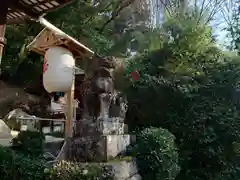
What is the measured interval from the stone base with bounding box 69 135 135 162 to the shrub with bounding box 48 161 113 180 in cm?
45

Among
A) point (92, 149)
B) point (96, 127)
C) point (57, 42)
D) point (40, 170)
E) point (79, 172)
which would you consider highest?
point (57, 42)

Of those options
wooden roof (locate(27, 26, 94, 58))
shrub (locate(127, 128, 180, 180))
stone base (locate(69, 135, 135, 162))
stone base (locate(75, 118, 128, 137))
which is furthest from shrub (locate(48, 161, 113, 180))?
wooden roof (locate(27, 26, 94, 58))

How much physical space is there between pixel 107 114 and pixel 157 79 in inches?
127

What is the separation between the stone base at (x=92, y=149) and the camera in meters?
5.28

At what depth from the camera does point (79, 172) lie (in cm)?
467

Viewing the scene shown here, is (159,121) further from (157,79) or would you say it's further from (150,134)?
(150,134)

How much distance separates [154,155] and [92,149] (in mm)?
1629

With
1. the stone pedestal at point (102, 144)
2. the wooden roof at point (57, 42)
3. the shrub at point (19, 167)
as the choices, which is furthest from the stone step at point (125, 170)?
the wooden roof at point (57, 42)

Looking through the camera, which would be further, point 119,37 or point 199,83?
point 119,37

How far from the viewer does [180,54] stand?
361 inches

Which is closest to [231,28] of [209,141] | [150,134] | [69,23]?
[209,141]

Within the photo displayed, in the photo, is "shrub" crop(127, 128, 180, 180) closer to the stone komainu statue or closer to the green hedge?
the stone komainu statue

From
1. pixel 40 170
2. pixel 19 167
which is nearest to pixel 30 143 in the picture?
pixel 19 167

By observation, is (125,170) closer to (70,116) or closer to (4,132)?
(70,116)
